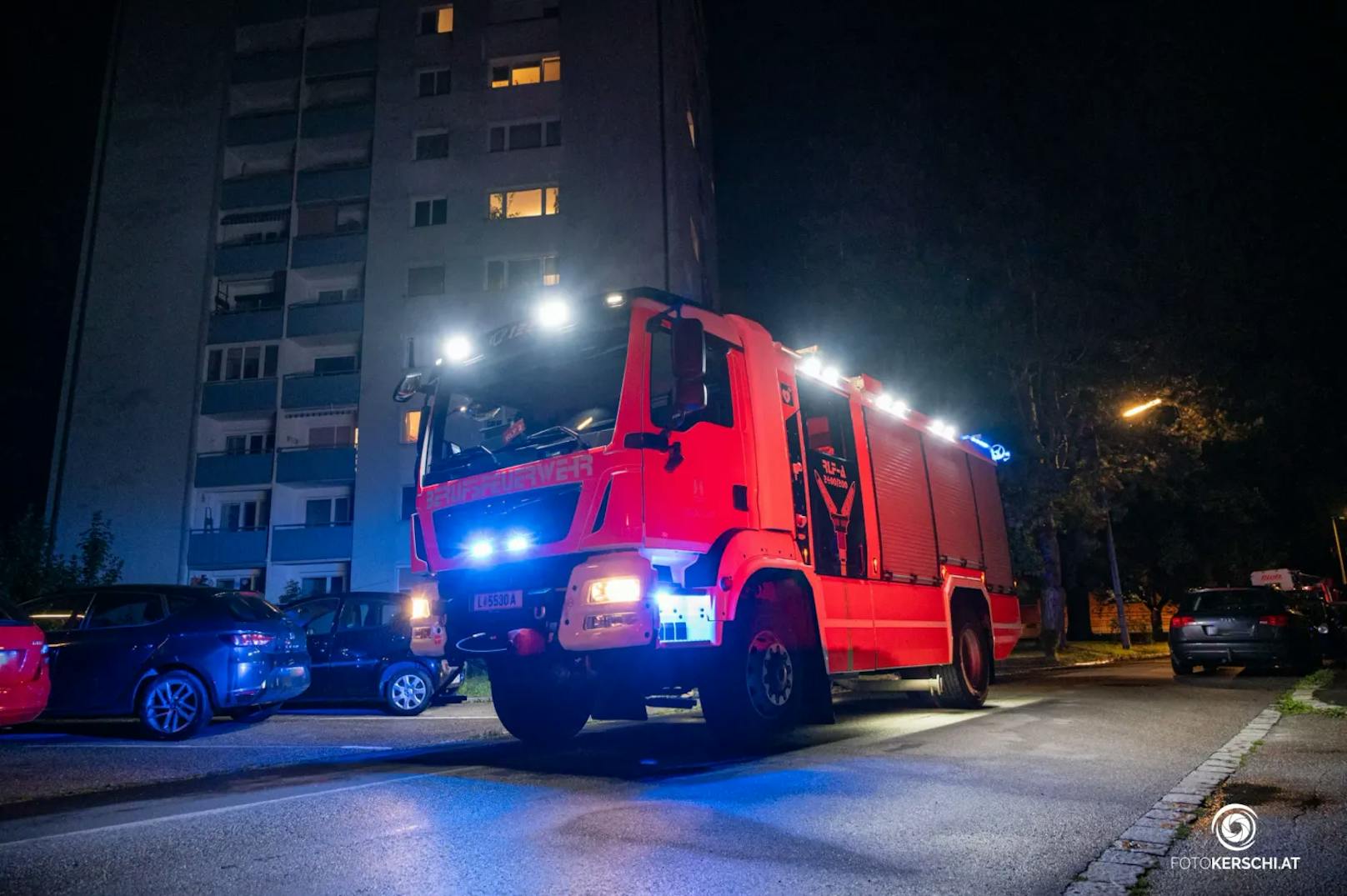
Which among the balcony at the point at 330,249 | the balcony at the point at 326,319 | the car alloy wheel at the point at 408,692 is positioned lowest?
the car alloy wheel at the point at 408,692

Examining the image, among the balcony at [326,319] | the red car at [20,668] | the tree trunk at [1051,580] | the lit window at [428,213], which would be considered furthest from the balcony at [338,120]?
the red car at [20,668]

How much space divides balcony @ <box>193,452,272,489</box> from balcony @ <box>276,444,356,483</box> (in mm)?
665

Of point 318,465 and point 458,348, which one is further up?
point 318,465

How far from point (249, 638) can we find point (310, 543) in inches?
849

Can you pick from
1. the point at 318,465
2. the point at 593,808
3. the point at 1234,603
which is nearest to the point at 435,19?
the point at 318,465

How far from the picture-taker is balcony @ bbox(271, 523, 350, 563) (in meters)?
29.3

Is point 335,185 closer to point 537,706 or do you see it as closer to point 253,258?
point 253,258

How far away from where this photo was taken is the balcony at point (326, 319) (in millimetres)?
31359

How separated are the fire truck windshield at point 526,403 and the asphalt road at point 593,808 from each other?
2291 mm

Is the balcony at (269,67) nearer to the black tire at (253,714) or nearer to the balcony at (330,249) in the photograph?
the balcony at (330,249)

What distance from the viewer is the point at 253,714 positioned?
1077 centimetres

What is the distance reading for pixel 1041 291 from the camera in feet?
75.4

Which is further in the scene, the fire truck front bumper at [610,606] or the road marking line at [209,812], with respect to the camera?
the fire truck front bumper at [610,606]

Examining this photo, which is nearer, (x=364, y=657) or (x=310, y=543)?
(x=364, y=657)
